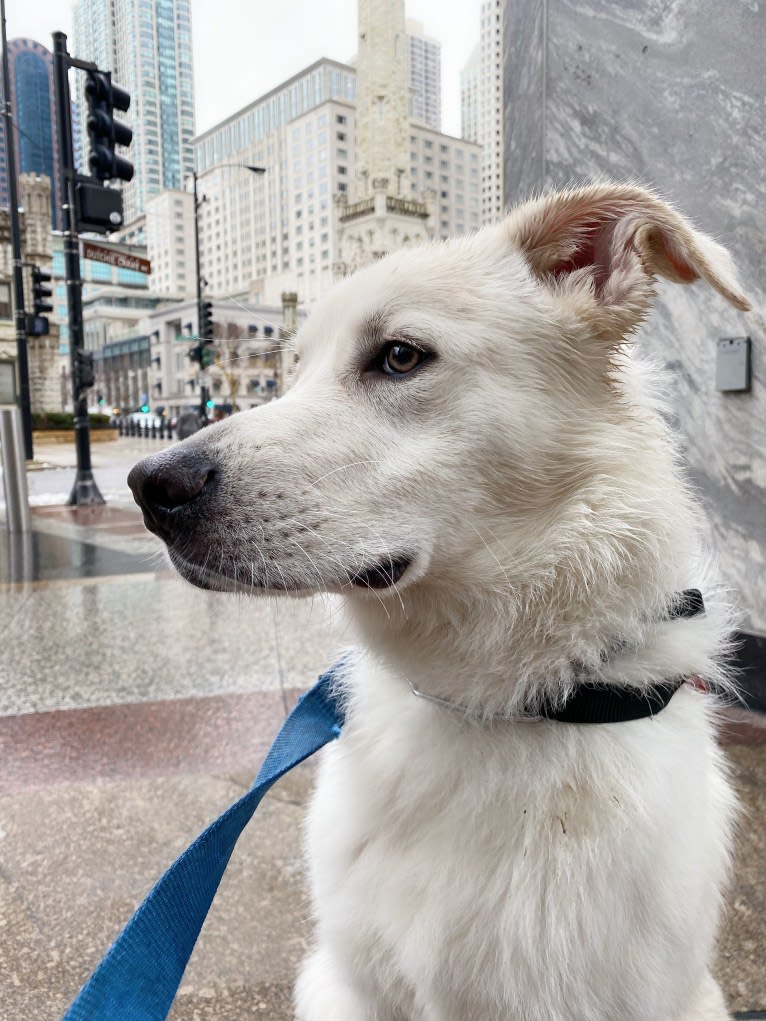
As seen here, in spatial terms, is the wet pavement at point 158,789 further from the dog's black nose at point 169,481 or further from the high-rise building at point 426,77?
the high-rise building at point 426,77

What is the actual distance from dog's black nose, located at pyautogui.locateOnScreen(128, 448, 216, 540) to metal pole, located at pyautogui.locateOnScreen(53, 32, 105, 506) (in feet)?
37.0

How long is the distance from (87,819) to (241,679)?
58.4 inches

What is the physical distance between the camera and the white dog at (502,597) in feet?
4.31

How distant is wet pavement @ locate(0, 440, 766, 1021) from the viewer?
1.96 metres

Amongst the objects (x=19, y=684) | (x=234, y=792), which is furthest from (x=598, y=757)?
(x=19, y=684)

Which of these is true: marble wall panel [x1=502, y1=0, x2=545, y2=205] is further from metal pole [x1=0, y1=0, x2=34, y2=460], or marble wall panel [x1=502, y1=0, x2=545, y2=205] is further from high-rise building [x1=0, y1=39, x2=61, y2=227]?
high-rise building [x1=0, y1=39, x2=61, y2=227]

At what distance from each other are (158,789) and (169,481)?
1.96 m

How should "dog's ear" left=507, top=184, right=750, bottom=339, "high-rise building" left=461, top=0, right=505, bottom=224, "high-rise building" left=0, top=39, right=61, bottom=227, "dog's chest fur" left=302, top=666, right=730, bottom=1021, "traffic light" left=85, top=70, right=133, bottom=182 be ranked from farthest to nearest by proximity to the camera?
"high-rise building" left=461, top=0, right=505, bottom=224
"high-rise building" left=0, top=39, right=61, bottom=227
"traffic light" left=85, top=70, right=133, bottom=182
"dog's ear" left=507, top=184, right=750, bottom=339
"dog's chest fur" left=302, top=666, right=730, bottom=1021

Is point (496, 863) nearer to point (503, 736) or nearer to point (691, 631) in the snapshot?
point (503, 736)

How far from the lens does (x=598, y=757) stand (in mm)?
1370

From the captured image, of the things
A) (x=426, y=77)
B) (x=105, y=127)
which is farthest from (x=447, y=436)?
(x=426, y=77)

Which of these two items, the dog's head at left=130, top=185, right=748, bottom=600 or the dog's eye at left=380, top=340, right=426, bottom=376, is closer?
the dog's head at left=130, top=185, right=748, bottom=600

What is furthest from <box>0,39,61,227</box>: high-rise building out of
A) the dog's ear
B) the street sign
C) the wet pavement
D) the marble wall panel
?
the dog's ear

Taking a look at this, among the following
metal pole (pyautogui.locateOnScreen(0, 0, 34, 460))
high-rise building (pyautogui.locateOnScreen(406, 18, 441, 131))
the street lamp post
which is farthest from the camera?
high-rise building (pyautogui.locateOnScreen(406, 18, 441, 131))
